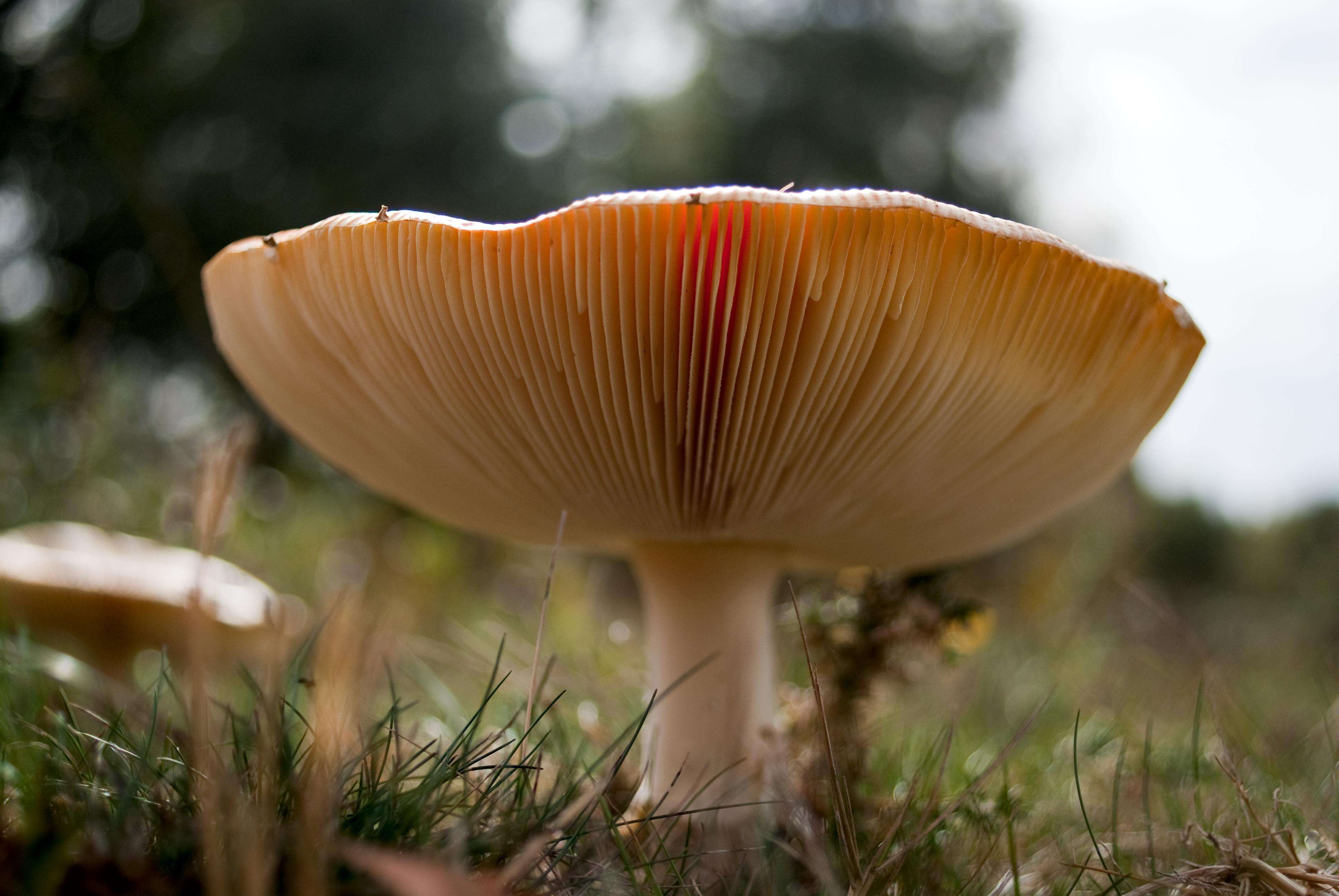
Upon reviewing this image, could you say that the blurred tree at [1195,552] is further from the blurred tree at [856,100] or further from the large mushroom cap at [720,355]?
the large mushroom cap at [720,355]

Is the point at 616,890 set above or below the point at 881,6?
below

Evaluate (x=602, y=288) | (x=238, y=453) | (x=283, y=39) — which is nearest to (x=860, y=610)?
(x=602, y=288)

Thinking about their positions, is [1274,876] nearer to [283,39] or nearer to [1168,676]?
[1168,676]

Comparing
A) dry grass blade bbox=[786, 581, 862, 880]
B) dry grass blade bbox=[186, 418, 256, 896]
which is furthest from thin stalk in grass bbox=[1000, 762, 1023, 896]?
dry grass blade bbox=[186, 418, 256, 896]

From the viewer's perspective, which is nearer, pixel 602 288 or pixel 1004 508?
pixel 602 288

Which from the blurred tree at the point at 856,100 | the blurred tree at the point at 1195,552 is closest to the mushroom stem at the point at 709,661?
the blurred tree at the point at 856,100

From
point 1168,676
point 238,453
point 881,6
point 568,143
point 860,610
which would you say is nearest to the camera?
point 238,453

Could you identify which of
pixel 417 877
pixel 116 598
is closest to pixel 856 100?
pixel 116 598
